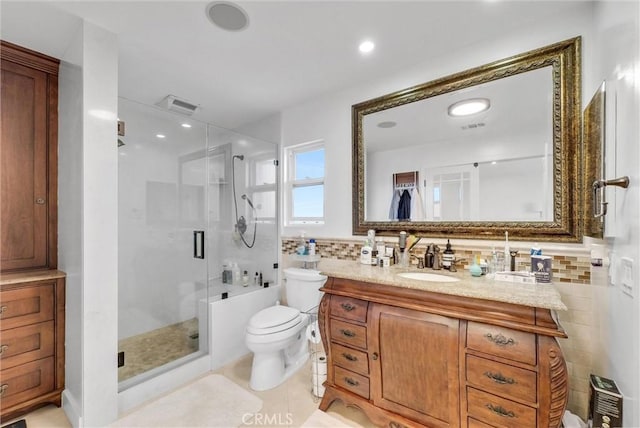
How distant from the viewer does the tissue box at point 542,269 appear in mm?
1434

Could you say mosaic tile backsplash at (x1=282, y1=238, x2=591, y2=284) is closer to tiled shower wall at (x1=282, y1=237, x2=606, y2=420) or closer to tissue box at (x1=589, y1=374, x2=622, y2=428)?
tiled shower wall at (x1=282, y1=237, x2=606, y2=420)

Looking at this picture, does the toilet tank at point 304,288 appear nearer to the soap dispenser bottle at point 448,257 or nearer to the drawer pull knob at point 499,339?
the soap dispenser bottle at point 448,257

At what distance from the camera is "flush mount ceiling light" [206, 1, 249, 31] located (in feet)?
4.96

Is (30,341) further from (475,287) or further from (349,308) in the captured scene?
(475,287)

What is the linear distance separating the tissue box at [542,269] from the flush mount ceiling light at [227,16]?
2.18 meters

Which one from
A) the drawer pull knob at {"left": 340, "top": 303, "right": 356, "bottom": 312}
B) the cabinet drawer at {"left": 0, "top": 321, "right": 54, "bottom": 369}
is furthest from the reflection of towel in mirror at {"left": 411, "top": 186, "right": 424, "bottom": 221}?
the cabinet drawer at {"left": 0, "top": 321, "right": 54, "bottom": 369}

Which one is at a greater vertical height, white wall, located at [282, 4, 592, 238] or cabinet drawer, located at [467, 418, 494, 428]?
white wall, located at [282, 4, 592, 238]

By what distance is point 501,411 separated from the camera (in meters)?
1.19

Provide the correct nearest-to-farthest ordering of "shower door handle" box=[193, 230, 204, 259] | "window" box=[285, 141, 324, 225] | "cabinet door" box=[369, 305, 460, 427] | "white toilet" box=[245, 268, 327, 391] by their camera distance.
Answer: "cabinet door" box=[369, 305, 460, 427]
"white toilet" box=[245, 268, 327, 391]
"shower door handle" box=[193, 230, 204, 259]
"window" box=[285, 141, 324, 225]

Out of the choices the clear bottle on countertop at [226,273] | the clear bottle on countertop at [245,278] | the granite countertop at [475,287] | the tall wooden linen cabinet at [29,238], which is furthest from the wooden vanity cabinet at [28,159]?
the granite countertop at [475,287]

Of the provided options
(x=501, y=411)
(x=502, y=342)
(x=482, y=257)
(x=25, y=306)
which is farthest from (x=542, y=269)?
(x=25, y=306)

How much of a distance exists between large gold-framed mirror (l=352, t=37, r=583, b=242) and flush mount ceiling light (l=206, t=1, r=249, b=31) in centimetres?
110

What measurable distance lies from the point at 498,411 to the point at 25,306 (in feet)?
8.96

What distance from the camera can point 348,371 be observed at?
5.42 feet
